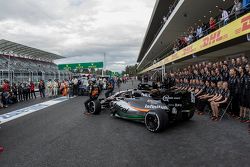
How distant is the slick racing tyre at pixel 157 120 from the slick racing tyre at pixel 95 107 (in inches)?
131

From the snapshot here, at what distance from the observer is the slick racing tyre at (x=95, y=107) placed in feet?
30.1

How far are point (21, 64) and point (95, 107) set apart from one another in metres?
33.1

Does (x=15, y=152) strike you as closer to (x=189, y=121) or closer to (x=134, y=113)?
(x=134, y=113)

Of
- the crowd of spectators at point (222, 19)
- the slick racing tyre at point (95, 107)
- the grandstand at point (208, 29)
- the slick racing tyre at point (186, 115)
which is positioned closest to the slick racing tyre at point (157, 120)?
the slick racing tyre at point (186, 115)

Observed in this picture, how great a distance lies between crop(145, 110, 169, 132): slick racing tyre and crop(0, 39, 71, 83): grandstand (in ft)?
47.1

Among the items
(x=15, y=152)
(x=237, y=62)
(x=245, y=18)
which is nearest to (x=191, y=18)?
(x=245, y=18)

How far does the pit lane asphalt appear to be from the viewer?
4.14 metres

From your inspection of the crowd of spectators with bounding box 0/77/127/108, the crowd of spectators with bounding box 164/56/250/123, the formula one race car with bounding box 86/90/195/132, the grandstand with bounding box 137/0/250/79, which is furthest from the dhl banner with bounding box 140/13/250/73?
the crowd of spectators with bounding box 0/77/127/108

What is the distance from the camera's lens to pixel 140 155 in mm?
4414

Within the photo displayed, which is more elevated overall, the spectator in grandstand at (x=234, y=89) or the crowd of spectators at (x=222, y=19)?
the crowd of spectators at (x=222, y=19)

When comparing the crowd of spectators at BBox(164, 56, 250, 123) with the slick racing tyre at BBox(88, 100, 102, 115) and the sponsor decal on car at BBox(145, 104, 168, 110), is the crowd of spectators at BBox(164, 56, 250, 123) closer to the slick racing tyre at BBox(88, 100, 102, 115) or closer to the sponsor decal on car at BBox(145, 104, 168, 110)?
the sponsor decal on car at BBox(145, 104, 168, 110)

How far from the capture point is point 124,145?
5066 millimetres

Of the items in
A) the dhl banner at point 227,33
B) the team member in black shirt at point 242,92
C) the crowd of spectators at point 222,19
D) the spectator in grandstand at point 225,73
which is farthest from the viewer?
the crowd of spectators at point 222,19

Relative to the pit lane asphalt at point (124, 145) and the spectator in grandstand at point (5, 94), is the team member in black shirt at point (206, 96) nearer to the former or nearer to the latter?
the pit lane asphalt at point (124, 145)
